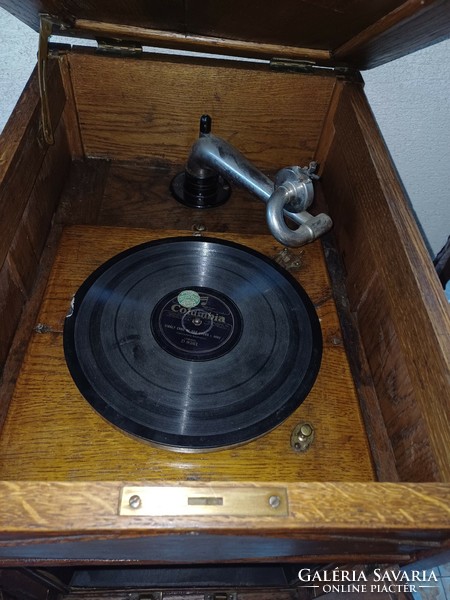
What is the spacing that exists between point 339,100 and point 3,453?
1.12m

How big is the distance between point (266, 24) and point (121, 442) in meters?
0.91

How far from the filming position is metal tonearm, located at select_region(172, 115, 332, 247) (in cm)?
94

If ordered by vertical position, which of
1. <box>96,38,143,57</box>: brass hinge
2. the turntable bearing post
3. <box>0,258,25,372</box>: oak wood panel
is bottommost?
the turntable bearing post

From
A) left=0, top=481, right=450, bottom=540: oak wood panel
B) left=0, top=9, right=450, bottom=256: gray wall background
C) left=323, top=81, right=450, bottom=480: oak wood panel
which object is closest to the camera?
left=0, top=481, right=450, bottom=540: oak wood panel

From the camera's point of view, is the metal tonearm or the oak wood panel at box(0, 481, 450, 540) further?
the metal tonearm

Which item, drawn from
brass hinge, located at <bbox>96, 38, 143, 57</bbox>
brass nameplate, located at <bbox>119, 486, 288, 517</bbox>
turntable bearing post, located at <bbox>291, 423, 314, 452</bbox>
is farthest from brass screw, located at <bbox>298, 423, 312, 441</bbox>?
brass hinge, located at <bbox>96, 38, 143, 57</bbox>

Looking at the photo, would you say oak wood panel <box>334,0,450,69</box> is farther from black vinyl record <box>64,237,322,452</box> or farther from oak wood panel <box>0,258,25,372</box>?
oak wood panel <box>0,258,25,372</box>

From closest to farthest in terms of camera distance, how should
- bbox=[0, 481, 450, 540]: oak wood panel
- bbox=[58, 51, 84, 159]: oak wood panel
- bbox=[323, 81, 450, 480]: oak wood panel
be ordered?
bbox=[0, 481, 450, 540]: oak wood panel → bbox=[323, 81, 450, 480]: oak wood panel → bbox=[58, 51, 84, 159]: oak wood panel

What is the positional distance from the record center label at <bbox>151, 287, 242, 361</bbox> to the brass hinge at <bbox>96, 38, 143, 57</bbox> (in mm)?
601

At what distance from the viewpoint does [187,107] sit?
4.17ft

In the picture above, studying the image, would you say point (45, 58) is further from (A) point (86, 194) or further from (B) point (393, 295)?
(B) point (393, 295)

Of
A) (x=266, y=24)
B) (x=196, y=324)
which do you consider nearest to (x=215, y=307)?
(x=196, y=324)

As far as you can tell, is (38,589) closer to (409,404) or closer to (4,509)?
(4,509)

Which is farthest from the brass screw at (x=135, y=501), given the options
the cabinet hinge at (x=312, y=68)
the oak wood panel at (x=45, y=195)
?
the cabinet hinge at (x=312, y=68)
